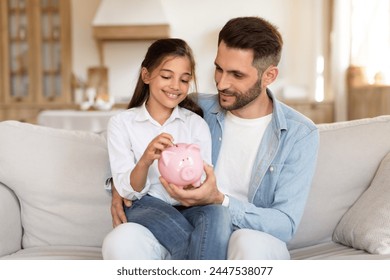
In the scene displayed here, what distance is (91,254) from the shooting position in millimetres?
1425

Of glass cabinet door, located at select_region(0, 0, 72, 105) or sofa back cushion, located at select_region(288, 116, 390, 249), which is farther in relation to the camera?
glass cabinet door, located at select_region(0, 0, 72, 105)

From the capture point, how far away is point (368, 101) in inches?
155

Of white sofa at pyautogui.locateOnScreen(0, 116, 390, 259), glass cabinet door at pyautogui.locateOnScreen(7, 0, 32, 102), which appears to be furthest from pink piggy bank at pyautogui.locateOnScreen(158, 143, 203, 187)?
glass cabinet door at pyautogui.locateOnScreen(7, 0, 32, 102)

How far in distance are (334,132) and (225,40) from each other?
0.50 metres

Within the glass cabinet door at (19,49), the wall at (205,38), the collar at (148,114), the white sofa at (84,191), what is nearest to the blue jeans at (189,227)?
the collar at (148,114)

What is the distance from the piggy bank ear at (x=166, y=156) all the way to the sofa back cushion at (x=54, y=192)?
0.46 meters

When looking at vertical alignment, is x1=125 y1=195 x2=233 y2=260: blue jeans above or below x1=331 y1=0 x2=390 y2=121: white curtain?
below

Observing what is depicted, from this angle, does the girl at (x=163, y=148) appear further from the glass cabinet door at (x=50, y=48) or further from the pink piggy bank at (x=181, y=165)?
the glass cabinet door at (x=50, y=48)

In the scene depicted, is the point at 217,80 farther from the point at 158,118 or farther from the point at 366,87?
the point at 366,87

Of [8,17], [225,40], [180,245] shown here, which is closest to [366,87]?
[225,40]

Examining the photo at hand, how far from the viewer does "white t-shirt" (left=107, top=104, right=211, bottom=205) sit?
126 centimetres

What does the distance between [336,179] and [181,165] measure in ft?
2.19

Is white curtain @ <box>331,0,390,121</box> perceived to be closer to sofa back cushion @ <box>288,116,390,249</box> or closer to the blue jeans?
sofa back cushion @ <box>288,116,390,249</box>

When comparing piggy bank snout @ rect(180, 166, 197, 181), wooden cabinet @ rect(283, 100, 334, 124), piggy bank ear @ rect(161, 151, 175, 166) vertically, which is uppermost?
piggy bank ear @ rect(161, 151, 175, 166)
